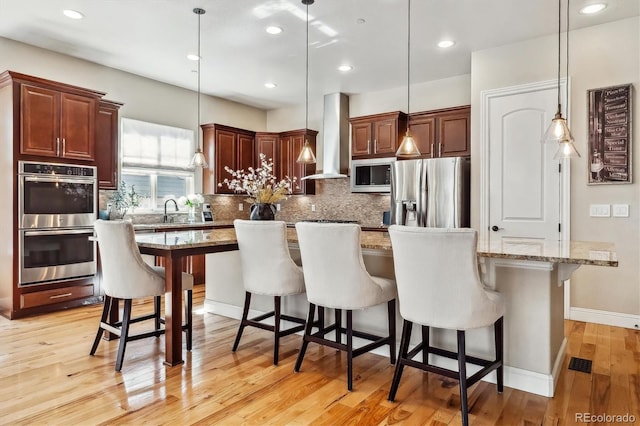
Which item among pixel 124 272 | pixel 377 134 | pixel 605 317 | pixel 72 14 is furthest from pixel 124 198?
pixel 605 317

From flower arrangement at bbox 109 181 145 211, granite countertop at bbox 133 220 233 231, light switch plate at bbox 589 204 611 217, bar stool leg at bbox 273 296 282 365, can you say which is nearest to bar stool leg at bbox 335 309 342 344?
bar stool leg at bbox 273 296 282 365

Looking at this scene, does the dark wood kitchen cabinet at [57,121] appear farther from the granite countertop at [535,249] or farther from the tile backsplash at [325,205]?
the granite countertop at [535,249]

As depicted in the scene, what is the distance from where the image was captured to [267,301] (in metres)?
3.54

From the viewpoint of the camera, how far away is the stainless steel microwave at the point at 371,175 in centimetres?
552

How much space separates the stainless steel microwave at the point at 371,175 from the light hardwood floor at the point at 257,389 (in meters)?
2.95

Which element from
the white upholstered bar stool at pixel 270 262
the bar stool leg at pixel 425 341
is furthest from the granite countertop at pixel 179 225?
the bar stool leg at pixel 425 341

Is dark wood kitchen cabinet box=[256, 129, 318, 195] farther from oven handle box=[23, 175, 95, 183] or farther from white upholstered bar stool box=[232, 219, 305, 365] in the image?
white upholstered bar stool box=[232, 219, 305, 365]

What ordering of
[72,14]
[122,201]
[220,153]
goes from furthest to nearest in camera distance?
[220,153] → [122,201] → [72,14]

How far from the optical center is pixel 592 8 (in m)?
3.39

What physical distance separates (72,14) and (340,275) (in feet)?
11.1

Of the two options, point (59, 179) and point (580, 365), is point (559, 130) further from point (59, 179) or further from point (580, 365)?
point (59, 179)

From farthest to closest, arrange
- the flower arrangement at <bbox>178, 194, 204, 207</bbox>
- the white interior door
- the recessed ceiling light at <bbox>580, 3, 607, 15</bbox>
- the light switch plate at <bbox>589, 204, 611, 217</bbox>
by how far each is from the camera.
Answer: the flower arrangement at <bbox>178, 194, 204, 207</bbox>, the white interior door, the light switch plate at <bbox>589, 204, 611, 217</bbox>, the recessed ceiling light at <bbox>580, 3, 607, 15</bbox>

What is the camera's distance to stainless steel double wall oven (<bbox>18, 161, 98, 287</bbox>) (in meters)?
3.85

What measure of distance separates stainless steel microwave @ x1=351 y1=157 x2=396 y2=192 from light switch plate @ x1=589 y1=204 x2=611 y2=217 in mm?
2323
